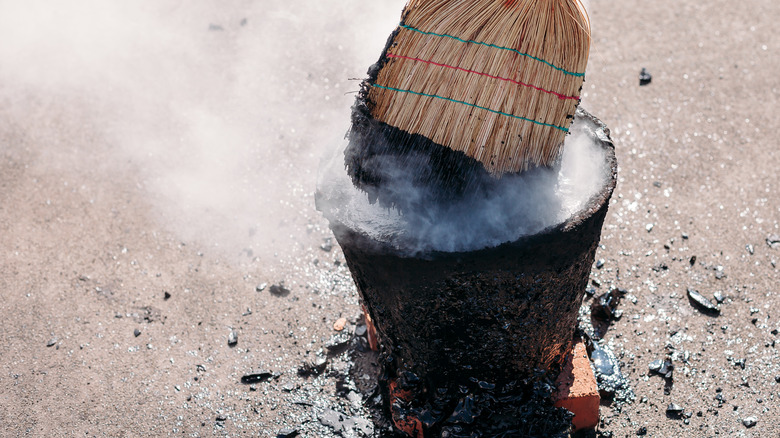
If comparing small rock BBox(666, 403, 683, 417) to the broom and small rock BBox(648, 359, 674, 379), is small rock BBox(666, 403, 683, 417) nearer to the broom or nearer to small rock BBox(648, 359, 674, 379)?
small rock BBox(648, 359, 674, 379)

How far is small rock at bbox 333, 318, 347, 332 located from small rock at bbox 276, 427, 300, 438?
2.17 feet

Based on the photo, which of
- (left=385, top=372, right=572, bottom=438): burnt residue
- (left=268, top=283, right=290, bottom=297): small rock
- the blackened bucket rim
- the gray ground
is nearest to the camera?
the blackened bucket rim

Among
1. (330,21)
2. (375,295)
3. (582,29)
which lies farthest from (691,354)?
(330,21)

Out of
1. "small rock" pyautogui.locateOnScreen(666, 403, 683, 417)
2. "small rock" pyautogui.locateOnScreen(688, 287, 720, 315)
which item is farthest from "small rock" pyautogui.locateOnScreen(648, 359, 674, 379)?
"small rock" pyautogui.locateOnScreen(688, 287, 720, 315)

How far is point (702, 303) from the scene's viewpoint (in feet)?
13.3

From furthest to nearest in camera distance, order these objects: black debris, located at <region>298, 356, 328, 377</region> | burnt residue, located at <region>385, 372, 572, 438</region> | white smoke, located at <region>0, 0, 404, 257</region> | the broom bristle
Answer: white smoke, located at <region>0, 0, 404, 257</region>, black debris, located at <region>298, 356, 328, 377</region>, burnt residue, located at <region>385, 372, 572, 438</region>, the broom bristle

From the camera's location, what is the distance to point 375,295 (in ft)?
9.94

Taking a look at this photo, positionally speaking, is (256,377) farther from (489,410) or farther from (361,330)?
A: (489,410)

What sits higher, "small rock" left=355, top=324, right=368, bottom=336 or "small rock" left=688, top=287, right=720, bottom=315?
"small rock" left=688, top=287, right=720, bottom=315

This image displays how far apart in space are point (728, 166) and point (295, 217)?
291 cm

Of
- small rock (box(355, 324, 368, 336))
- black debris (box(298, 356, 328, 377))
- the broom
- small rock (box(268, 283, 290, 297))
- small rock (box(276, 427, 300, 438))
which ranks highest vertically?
the broom

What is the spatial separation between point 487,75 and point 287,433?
2032 millimetres

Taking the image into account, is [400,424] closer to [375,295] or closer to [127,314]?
[375,295]

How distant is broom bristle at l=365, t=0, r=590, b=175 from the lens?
8.21ft
